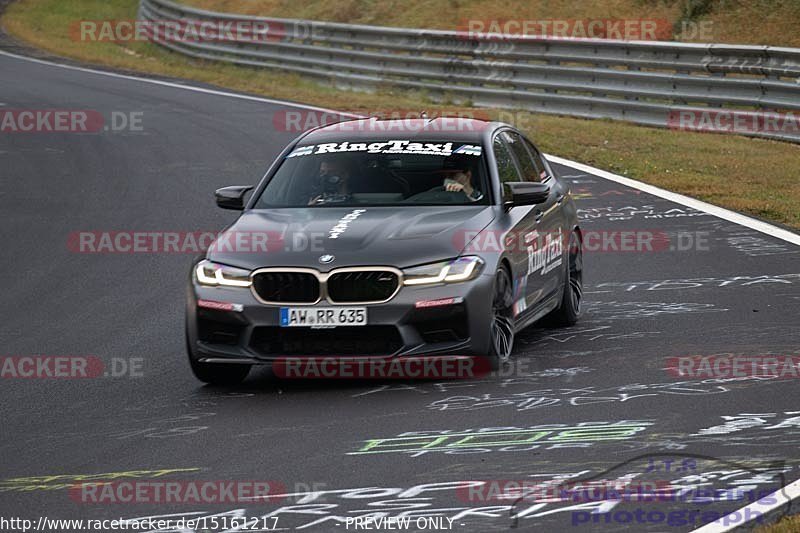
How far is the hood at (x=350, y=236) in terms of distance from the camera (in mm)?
8656

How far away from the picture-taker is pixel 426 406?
26.7 ft

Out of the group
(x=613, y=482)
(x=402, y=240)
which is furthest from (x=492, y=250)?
(x=613, y=482)

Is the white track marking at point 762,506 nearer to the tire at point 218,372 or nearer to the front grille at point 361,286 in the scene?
the front grille at point 361,286

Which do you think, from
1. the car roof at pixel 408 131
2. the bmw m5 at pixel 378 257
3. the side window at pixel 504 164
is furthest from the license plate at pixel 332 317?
the car roof at pixel 408 131

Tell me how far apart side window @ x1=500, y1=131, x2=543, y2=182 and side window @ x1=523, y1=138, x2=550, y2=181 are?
1.2 inches

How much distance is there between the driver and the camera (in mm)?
9789

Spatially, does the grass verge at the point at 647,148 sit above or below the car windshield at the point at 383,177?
below

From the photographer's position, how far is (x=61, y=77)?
30.5 meters

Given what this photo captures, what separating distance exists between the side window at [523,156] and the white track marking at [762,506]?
4.57m

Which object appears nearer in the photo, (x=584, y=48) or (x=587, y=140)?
(x=587, y=140)

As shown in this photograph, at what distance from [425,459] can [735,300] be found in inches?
193

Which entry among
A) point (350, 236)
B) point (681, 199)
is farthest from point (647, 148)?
point (350, 236)

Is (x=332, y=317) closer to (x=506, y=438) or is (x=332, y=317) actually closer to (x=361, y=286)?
(x=361, y=286)

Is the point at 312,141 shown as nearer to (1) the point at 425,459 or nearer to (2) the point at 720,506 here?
(1) the point at 425,459
